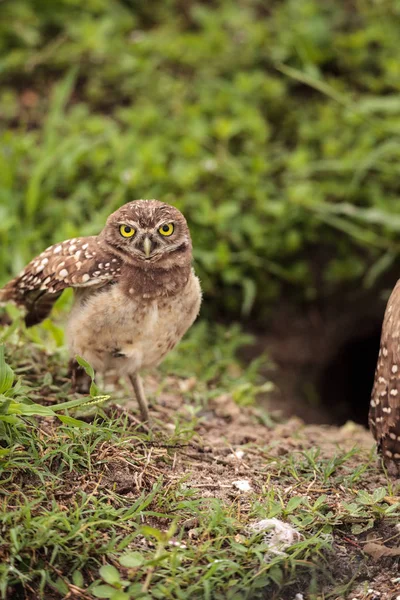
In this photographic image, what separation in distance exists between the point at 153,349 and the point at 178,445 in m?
0.45

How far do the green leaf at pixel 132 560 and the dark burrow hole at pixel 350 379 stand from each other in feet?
11.2

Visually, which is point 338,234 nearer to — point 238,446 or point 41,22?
point 238,446

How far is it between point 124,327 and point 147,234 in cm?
41

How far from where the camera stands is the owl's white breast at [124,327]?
3527 millimetres

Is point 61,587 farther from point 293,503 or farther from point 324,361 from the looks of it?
point 324,361

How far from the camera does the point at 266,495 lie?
3340 mm

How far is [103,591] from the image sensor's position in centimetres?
268

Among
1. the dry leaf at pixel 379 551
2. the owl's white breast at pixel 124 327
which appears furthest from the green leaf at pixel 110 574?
the owl's white breast at pixel 124 327

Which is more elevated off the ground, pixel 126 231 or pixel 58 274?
pixel 126 231

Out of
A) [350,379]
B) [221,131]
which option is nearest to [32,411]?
[221,131]

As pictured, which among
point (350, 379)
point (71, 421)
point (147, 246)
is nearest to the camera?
point (71, 421)

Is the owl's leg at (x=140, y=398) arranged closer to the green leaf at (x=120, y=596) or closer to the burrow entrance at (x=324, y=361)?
the green leaf at (x=120, y=596)

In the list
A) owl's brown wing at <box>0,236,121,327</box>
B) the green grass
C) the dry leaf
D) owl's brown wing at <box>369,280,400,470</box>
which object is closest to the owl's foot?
the green grass

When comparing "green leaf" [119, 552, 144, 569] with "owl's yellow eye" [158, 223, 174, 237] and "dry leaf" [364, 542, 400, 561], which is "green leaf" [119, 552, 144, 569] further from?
"owl's yellow eye" [158, 223, 174, 237]
